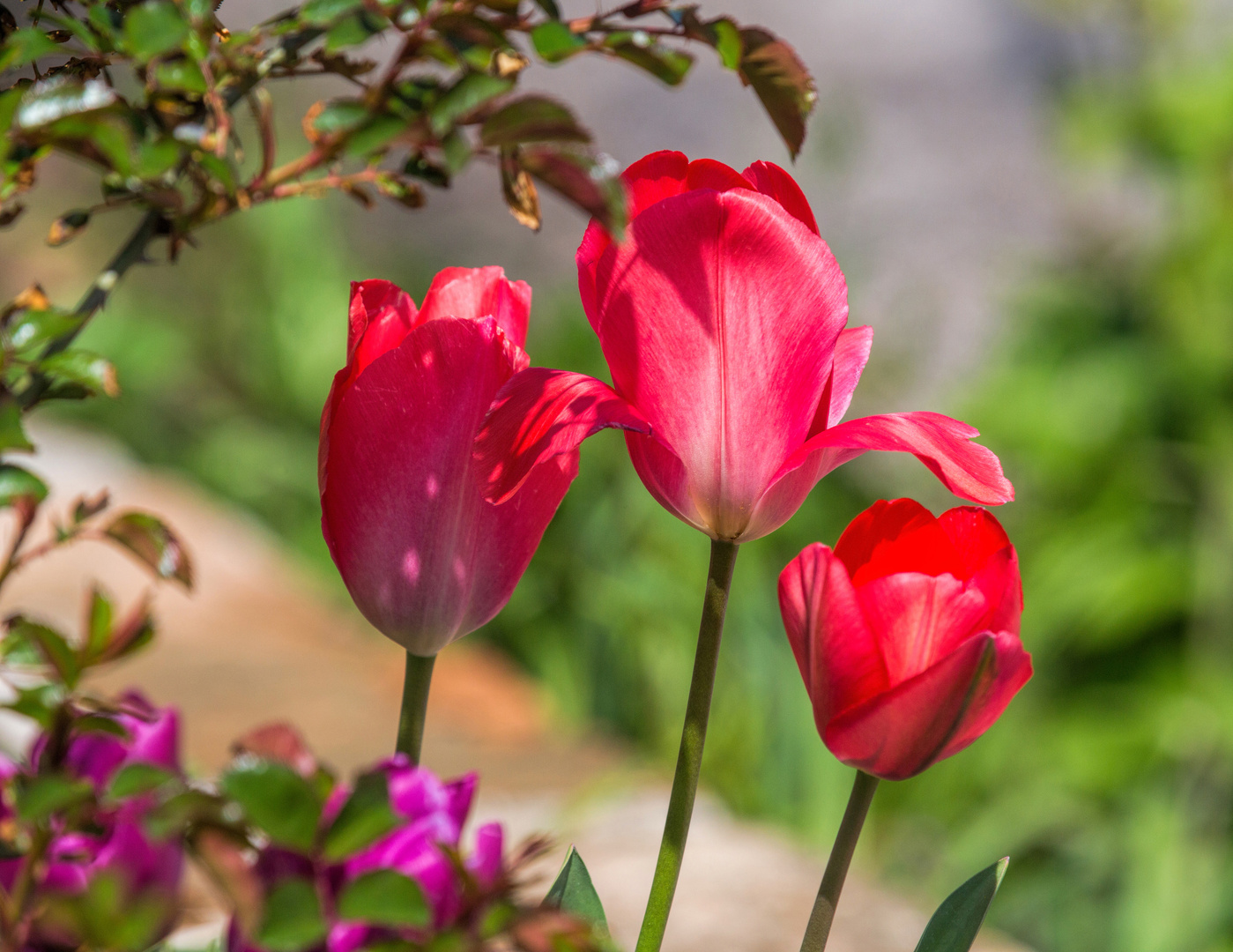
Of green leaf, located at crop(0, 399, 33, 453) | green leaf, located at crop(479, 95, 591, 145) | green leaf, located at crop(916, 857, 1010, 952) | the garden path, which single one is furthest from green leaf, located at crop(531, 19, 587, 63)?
the garden path

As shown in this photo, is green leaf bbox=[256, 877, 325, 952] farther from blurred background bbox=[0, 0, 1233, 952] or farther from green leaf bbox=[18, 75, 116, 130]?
blurred background bbox=[0, 0, 1233, 952]

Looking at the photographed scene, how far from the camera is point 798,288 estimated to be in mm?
288

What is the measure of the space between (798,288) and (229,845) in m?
0.18

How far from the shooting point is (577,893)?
337 mm

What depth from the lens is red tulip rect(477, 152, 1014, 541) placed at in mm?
280

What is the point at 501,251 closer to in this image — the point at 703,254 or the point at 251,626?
the point at 251,626

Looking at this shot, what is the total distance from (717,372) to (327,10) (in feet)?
0.39

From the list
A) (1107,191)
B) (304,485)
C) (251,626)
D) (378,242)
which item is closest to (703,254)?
(251,626)

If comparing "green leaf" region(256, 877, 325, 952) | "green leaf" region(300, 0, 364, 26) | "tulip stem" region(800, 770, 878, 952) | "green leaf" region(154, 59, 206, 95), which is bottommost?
"tulip stem" region(800, 770, 878, 952)

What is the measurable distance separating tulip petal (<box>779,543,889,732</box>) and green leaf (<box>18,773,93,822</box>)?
0.16 metres

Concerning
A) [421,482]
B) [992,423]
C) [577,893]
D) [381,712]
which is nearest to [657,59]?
[421,482]

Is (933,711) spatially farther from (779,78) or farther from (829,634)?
(779,78)

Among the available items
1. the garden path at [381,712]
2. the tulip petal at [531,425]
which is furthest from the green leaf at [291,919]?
the garden path at [381,712]

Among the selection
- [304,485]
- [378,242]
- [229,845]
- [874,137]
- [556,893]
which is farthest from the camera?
[378,242]
